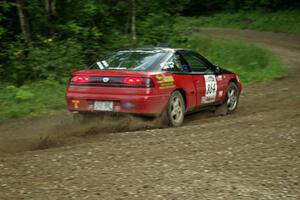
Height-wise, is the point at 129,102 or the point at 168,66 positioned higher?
the point at 168,66

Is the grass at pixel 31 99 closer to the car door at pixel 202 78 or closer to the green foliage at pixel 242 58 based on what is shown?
the car door at pixel 202 78

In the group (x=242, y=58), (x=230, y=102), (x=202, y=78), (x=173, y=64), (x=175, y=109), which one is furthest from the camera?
(x=242, y=58)

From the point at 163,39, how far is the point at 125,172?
14162 mm

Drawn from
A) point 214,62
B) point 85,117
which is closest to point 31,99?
point 85,117

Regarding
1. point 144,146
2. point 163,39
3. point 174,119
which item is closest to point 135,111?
point 174,119

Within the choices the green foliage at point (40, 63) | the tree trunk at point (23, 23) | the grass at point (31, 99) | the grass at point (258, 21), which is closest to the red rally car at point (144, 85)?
the grass at point (31, 99)

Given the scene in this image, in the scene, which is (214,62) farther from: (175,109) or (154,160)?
(154,160)

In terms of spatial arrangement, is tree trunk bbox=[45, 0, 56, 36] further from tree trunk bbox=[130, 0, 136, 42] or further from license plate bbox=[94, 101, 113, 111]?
license plate bbox=[94, 101, 113, 111]

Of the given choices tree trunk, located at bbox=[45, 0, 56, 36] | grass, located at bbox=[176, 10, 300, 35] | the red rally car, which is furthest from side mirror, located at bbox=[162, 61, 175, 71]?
grass, located at bbox=[176, 10, 300, 35]

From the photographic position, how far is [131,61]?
9.30 meters

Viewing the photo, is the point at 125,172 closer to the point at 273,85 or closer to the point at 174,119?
the point at 174,119

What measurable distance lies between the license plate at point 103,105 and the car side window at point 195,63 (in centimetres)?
192

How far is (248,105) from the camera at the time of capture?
12109mm

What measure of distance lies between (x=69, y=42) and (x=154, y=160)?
971cm
